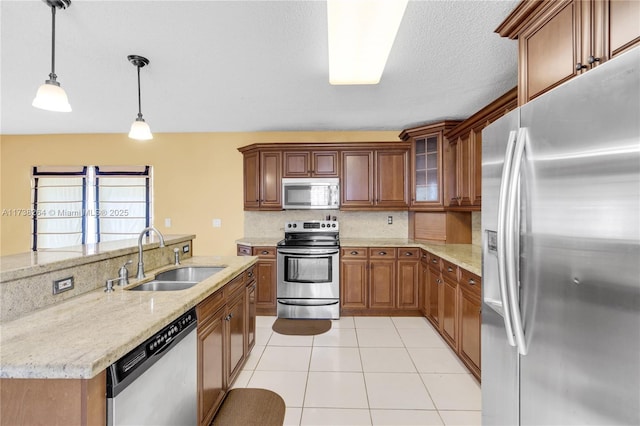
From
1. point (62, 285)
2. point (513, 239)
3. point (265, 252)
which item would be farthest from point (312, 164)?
point (513, 239)

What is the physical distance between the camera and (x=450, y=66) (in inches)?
90.8

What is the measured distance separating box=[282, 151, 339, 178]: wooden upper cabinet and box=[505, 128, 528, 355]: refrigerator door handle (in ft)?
9.43

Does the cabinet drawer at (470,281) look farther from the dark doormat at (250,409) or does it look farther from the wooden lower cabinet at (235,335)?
the wooden lower cabinet at (235,335)

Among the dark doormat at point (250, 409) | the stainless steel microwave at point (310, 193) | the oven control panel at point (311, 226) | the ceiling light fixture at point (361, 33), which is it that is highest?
the ceiling light fixture at point (361, 33)

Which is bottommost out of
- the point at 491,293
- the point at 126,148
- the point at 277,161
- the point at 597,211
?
the point at 491,293

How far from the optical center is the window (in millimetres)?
4371

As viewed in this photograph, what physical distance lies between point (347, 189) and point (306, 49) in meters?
2.07

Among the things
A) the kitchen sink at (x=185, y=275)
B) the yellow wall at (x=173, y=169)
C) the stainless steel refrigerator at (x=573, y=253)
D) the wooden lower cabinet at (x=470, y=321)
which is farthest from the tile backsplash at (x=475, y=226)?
the kitchen sink at (x=185, y=275)

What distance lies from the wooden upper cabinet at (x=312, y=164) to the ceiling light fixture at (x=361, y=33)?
1775 mm

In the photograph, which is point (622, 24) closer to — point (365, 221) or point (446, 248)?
point (446, 248)

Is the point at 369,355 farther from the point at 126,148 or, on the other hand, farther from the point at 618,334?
the point at 126,148

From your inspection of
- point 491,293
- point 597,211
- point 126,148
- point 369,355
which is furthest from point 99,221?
point 597,211

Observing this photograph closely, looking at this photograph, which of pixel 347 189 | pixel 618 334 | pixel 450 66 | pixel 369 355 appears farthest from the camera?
pixel 347 189

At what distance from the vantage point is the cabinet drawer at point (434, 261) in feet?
9.76
